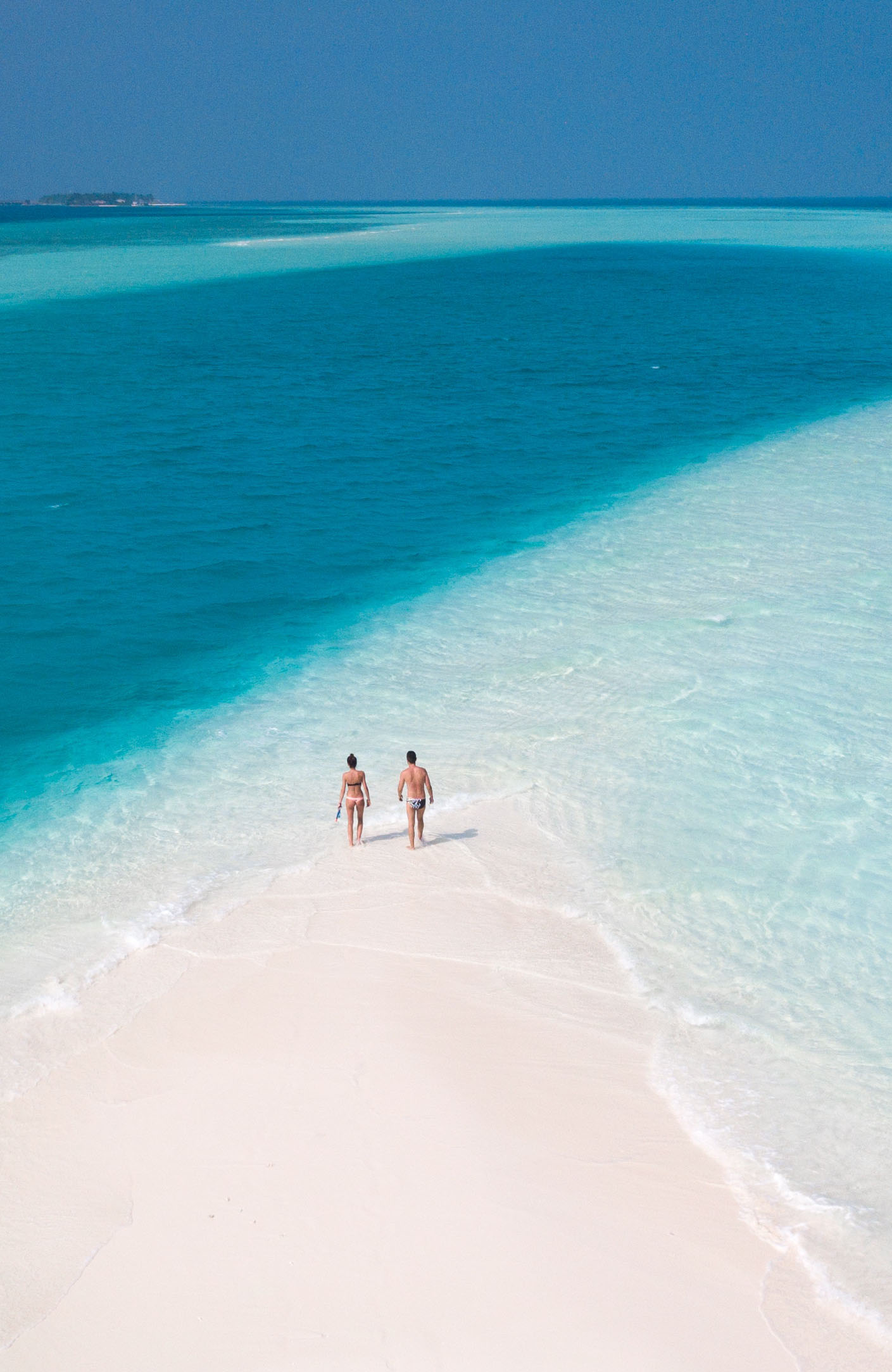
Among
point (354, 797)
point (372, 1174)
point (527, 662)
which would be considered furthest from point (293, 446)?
point (372, 1174)

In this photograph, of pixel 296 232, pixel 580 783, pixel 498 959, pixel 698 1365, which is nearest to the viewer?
pixel 698 1365

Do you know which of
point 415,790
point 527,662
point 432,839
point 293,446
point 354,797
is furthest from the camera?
point 293,446

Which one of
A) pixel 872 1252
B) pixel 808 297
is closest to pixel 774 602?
pixel 872 1252

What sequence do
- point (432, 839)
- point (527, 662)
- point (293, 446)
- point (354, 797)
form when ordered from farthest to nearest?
point (293, 446) < point (527, 662) < point (432, 839) < point (354, 797)

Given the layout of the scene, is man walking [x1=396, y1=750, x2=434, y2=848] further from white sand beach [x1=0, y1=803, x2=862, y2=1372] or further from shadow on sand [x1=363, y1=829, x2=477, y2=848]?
white sand beach [x1=0, y1=803, x2=862, y2=1372]

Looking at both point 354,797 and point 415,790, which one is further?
point 354,797

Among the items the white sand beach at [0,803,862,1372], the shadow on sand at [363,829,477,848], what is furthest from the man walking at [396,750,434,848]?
the white sand beach at [0,803,862,1372]

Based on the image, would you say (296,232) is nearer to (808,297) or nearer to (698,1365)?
(808,297)

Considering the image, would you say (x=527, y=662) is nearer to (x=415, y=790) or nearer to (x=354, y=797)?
(x=415, y=790)
